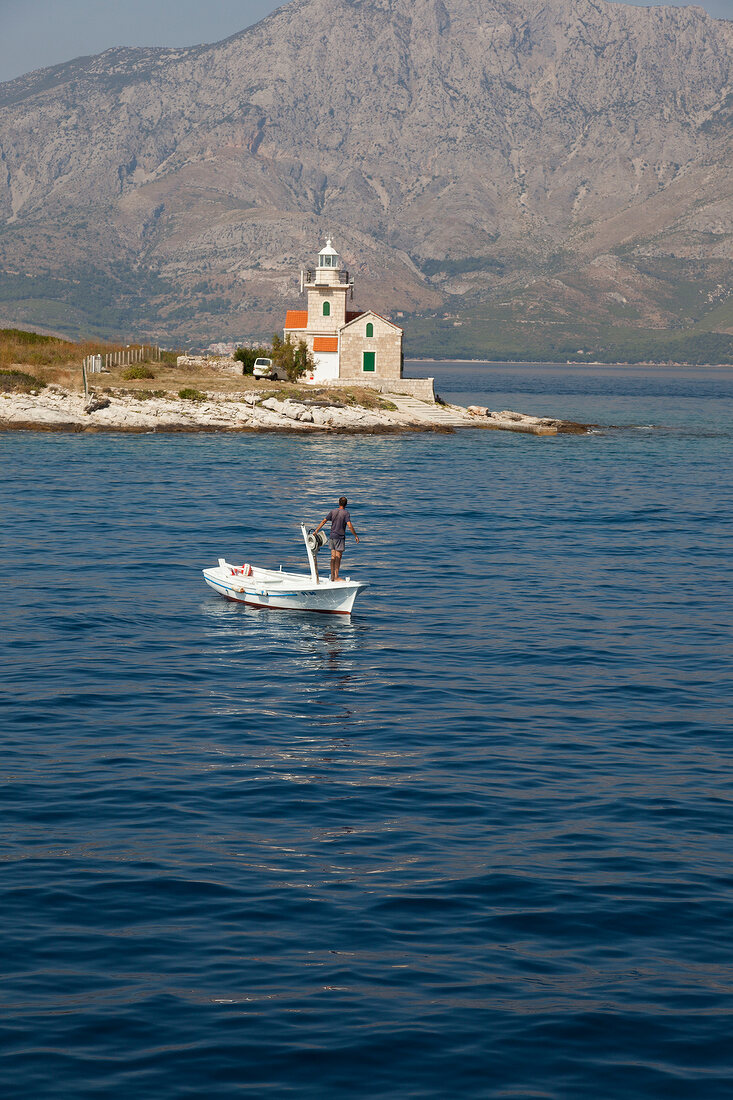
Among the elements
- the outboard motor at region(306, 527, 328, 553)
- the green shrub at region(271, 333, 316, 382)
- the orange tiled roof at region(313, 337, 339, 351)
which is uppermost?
the orange tiled roof at region(313, 337, 339, 351)

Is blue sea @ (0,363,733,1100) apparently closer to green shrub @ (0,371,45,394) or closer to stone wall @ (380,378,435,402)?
green shrub @ (0,371,45,394)

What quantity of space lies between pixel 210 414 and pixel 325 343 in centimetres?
2143

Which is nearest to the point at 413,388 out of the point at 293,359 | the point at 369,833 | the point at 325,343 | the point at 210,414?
the point at 325,343

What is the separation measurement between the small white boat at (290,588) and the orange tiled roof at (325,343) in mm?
75944

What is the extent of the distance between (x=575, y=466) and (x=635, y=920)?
64660 millimetres

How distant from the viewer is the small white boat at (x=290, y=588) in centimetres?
3016

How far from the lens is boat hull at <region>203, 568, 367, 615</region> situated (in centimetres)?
3016

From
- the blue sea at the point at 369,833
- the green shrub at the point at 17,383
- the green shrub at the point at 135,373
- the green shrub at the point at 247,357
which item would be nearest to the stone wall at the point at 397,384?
the green shrub at the point at 247,357

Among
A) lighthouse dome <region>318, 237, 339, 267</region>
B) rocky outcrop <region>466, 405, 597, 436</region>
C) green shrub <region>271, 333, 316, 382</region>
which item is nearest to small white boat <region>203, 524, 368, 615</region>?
rocky outcrop <region>466, 405, 597, 436</region>

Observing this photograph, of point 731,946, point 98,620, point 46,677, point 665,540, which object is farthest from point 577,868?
point 665,540

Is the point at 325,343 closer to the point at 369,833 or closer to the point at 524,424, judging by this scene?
the point at 524,424

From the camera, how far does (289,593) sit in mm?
30812

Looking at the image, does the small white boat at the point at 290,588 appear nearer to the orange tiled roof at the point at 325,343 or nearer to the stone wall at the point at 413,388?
the stone wall at the point at 413,388

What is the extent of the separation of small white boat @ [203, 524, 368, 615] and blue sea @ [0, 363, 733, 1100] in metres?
0.53
